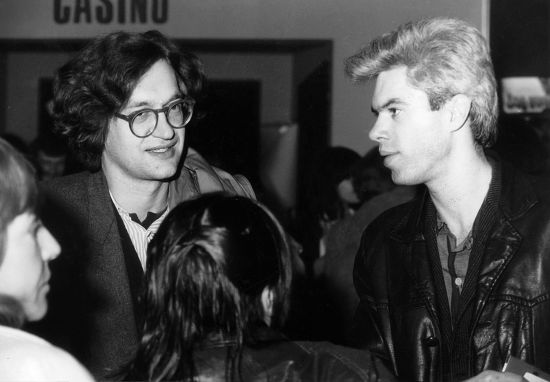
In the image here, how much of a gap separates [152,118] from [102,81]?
8.5 inches

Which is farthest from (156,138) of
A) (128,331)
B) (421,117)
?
(421,117)

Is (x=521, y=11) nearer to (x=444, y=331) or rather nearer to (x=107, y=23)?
(x=107, y=23)

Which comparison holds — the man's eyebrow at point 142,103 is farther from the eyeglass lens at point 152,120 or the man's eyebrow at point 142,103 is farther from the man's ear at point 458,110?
the man's ear at point 458,110

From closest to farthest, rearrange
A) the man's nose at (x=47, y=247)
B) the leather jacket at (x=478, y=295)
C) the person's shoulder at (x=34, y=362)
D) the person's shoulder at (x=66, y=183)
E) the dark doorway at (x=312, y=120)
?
the person's shoulder at (x=34, y=362), the man's nose at (x=47, y=247), the leather jacket at (x=478, y=295), the person's shoulder at (x=66, y=183), the dark doorway at (x=312, y=120)

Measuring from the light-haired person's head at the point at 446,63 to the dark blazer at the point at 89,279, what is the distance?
0.84 m

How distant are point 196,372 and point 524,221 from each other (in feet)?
3.72

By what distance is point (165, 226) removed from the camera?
1.81 metres

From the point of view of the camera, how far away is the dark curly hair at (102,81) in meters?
2.68

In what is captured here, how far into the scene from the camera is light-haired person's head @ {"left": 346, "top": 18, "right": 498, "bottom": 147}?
2496mm

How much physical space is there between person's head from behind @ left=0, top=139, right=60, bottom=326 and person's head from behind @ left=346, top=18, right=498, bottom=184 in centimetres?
114

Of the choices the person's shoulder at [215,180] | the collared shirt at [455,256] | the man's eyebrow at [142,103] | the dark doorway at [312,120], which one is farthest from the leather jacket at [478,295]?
the dark doorway at [312,120]

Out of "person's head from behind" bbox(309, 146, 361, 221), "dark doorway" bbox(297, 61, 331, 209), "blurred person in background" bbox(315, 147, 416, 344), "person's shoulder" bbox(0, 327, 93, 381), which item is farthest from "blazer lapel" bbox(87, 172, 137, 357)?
"dark doorway" bbox(297, 61, 331, 209)

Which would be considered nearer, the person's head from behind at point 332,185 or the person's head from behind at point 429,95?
the person's head from behind at point 429,95

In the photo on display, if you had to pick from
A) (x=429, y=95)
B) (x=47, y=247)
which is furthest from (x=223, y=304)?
(x=429, y=95)
